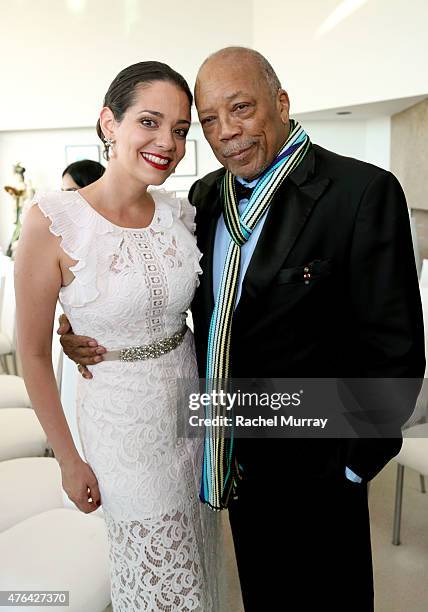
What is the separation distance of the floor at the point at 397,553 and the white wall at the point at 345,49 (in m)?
4.30

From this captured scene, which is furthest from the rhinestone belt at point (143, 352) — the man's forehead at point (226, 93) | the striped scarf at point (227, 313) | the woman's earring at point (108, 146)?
the man's forehead at point (226, 93)

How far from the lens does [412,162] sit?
761 cm

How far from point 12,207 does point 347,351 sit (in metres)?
9.56

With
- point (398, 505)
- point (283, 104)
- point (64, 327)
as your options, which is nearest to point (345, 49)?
point (398, 505)

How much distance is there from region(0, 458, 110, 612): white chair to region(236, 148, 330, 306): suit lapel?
80cm

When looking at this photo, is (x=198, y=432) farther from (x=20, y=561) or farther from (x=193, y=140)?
(x=193, y=140)

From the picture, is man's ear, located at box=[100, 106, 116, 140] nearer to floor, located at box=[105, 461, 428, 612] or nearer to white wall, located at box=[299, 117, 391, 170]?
floor, located at box=[105, 461, 428, 612]

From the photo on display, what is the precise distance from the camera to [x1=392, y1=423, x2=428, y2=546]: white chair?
2438 mm

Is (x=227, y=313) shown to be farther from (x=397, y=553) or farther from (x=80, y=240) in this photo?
(x=397, y=553)

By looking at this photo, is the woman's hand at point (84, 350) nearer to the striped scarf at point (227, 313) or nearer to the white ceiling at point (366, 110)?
the striped scarf at point (227, 313)

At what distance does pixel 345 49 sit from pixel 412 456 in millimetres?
5774

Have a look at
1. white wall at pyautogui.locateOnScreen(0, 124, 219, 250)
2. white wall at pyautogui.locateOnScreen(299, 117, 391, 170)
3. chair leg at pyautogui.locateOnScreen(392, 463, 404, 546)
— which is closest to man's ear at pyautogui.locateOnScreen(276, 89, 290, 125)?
chair leg at pyautogui.locateOnScreen(392, 463, 404, 546)

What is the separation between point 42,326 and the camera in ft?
4.85

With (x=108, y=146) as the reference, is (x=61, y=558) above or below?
below
